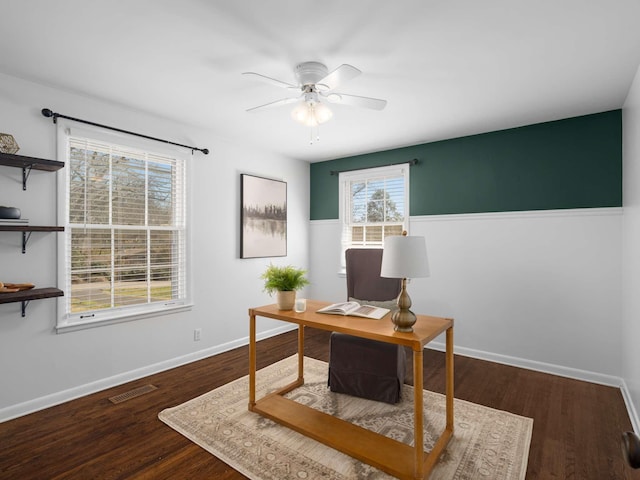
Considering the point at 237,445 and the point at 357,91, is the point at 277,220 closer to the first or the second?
the point at 357,91

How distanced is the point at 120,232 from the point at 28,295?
884mm

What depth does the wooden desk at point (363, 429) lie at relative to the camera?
183cm

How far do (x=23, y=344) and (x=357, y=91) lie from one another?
3.15 m

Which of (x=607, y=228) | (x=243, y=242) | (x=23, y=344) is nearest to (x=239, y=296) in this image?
(x=243, y=242)

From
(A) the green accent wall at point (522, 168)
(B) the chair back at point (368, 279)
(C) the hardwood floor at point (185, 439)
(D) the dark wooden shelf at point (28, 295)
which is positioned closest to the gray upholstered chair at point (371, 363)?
(B) the chair back at point (368, 279)

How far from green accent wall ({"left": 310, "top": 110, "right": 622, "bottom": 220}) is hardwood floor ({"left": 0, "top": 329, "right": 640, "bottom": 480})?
1715 mm

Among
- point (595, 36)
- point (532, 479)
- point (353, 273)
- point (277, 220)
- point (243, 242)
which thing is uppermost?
point (595, 36)

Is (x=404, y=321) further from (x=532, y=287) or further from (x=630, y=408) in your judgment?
(x=532, y=287)

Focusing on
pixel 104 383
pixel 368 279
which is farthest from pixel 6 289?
pixel 368 279

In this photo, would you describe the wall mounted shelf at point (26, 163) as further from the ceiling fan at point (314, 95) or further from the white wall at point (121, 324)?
the ceiling fan at point (314, 95)

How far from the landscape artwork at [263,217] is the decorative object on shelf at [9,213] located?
213 cm

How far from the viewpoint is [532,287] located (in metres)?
3.48

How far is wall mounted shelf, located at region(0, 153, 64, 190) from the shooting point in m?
2.35

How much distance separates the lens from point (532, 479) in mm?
1889
